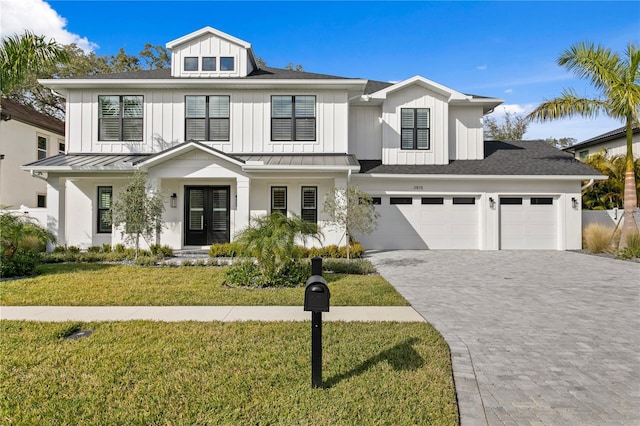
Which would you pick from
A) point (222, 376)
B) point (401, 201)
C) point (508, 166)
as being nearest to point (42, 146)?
point (401, 201)

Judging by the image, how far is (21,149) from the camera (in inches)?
772

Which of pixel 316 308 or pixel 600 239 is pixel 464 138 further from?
pixel 316 308

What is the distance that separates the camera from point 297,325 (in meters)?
5.23

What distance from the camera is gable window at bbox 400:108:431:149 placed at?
15.7 meters

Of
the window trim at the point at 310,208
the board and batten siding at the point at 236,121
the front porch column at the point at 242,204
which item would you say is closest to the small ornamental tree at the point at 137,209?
the front porch column at the point at 242,204

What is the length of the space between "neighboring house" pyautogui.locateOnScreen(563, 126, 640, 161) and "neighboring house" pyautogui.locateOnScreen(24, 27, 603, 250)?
9.52 metres

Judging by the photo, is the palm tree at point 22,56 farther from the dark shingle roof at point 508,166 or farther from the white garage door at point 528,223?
the white garage door at point 528,223

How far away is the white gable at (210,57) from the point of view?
49.0 feet

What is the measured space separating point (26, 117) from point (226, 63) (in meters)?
13.9

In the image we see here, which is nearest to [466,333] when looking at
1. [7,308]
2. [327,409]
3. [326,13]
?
[327,409]

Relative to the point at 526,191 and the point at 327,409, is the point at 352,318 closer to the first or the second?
the point at 327,409

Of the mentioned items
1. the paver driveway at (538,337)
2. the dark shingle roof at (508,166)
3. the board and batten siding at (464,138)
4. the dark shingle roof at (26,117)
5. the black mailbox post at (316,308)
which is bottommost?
the paver driveway at (538,337)

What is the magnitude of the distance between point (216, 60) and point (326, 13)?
5788 mm

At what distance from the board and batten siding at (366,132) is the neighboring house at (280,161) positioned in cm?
47
